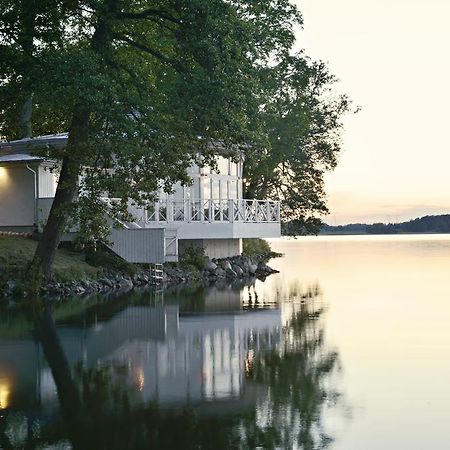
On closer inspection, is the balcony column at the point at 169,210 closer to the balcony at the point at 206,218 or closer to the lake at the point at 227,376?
the balcony at the point at 206,218

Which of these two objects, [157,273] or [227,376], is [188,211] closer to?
[157,273]

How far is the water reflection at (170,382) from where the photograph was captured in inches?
314

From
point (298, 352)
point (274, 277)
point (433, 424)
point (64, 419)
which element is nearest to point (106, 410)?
point (64, 419)

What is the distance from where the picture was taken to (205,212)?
33688mm

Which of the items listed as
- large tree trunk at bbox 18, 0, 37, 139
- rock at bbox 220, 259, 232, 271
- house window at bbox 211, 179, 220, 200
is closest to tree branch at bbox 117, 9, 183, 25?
large tree trunk at bbox 18, 0, 37, 139

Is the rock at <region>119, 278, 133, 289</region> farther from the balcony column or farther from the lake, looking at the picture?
the lake

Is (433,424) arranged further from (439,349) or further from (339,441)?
(439,349)

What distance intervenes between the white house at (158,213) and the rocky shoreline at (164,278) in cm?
80

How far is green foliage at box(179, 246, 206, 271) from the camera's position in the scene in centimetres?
3275

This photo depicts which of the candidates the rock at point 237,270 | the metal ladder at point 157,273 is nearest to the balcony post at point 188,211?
the metal ladder at point 157,273

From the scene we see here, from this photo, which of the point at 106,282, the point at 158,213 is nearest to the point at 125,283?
the point at 106,282

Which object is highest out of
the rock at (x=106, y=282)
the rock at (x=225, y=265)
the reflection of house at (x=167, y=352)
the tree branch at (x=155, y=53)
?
the tree branch at (x=155, y=53)

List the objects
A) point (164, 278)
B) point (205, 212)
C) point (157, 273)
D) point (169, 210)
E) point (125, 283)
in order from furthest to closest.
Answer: point (205, 212)
point (169, 210)
point (164, 278)
point (157, 273)
point (125, 283)

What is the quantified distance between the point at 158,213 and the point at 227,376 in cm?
2072
